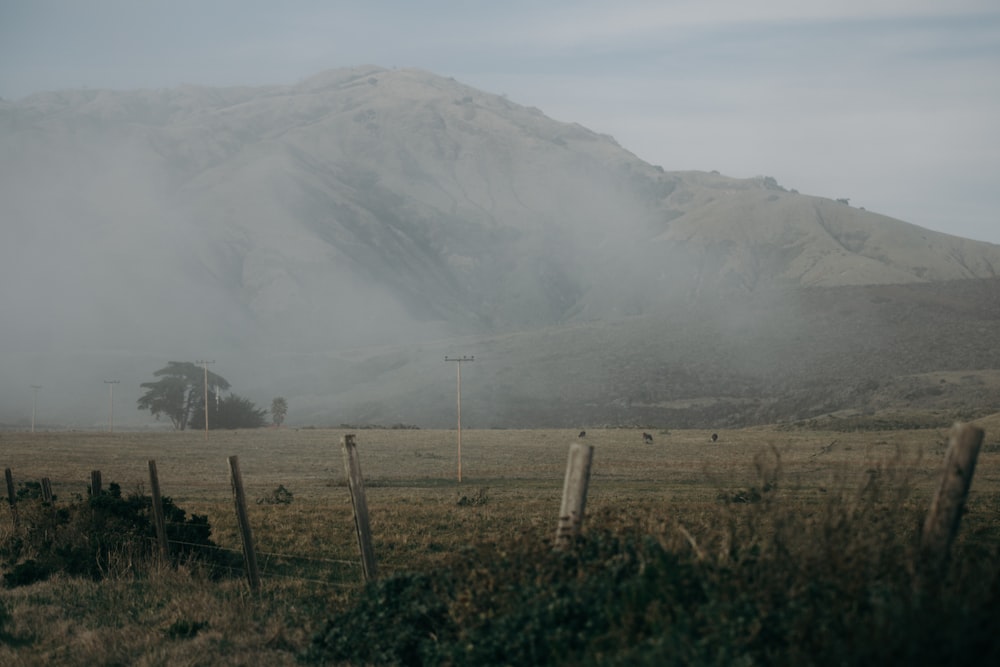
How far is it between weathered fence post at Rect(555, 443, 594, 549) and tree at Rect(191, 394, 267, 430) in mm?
102917

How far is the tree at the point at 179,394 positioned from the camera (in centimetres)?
10875

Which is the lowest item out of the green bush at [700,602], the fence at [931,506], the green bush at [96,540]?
the green bush at [96,540]

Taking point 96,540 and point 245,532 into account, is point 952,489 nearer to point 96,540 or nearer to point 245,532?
point 245,532

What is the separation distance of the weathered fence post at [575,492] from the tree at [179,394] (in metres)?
104

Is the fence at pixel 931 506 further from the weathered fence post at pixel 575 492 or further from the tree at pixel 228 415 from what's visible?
the tree at pixel 228 415

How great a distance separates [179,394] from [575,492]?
107978mm

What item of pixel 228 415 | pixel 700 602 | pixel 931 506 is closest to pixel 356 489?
pixel 700 602

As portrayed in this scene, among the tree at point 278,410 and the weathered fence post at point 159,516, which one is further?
the tree at point 278,410

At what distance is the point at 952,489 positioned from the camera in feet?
21.9

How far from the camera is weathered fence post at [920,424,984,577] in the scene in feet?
21.7

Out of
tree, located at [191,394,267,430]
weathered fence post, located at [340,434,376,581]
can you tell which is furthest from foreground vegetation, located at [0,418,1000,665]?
tree, located at [191,394,267,430]

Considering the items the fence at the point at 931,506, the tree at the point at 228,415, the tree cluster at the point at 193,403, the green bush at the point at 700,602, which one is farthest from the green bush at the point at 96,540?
the tree cluster at the point at 193,403

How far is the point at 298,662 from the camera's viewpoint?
941cm

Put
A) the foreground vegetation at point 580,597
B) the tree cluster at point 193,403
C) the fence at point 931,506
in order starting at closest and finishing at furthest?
the foreground vegetation at point 580,597
the fence at point 931,506
the tree cluster at point 193,403
